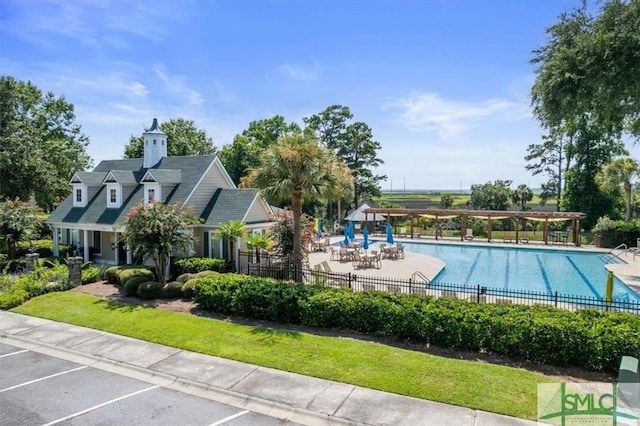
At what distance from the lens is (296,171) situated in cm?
1734

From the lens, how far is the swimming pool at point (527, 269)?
2108cm

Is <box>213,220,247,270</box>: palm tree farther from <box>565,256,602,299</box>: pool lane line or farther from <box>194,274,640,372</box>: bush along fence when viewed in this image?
<box>565,256,602,299</box>: pool lane line

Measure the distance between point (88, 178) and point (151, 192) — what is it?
6091 mm

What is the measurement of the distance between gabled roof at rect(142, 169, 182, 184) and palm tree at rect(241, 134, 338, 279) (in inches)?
348

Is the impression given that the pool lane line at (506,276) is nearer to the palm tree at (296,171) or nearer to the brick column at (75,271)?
the palm tree at (296,171)

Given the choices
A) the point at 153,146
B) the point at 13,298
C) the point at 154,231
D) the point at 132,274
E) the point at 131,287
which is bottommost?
the point at 13,298

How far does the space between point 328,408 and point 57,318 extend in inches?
473

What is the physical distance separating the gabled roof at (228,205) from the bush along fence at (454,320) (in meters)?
8.30

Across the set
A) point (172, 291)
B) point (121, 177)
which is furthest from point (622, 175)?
point (121, 177)

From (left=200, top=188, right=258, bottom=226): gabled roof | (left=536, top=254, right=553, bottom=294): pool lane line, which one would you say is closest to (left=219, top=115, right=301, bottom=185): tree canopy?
(left=200, top=188, right=258, bottom=226): gabled roof

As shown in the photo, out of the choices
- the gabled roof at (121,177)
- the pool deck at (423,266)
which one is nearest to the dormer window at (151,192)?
the gabled roof at (121,177)

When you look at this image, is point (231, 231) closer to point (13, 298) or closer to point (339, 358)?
point (13, 298)

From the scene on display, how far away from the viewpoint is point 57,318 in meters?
15.0

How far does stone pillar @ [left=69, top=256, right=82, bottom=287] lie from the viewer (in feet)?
63.2
